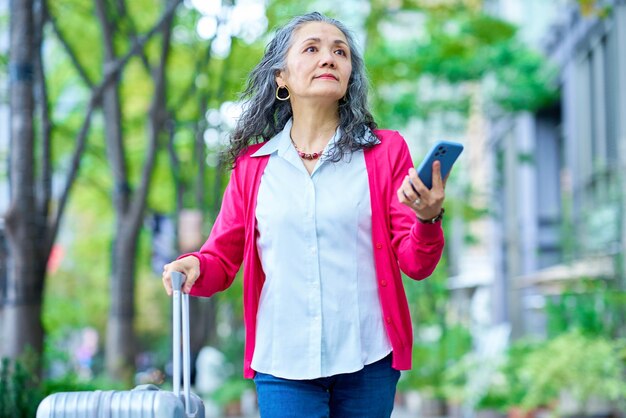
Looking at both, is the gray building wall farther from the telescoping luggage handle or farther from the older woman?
the telescoping luggage handle

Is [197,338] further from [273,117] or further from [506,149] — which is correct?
[506,149]

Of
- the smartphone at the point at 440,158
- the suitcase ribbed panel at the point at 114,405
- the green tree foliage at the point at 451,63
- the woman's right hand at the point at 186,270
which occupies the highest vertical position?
the green tree foliage at the point at 451,63

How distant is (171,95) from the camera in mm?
17547

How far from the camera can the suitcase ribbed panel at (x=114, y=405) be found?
3.21m

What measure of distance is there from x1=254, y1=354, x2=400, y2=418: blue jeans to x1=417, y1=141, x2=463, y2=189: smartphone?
2.17 feet

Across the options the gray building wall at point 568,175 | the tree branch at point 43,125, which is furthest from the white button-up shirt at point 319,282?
the gray building wall at point 568,175

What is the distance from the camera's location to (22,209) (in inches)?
310

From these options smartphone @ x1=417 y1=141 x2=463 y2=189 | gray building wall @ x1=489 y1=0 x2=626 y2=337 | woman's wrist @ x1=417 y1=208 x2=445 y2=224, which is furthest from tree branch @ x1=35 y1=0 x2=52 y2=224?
gray building wall @ x1=489 y1=0 x2=626 y2=337

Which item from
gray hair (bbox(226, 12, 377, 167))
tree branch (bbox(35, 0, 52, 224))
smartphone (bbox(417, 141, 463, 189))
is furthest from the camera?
tree branch (bbox(35, 0, 52, 224))

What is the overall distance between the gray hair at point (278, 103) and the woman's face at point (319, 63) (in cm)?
7

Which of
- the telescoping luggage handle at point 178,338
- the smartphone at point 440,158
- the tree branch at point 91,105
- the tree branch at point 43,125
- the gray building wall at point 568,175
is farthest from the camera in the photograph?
the gray building wall at point 568,175

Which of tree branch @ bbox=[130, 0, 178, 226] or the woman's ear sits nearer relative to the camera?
the woman's ear

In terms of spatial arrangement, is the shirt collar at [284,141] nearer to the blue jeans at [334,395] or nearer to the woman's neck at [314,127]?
the woman's neck at [314,127]

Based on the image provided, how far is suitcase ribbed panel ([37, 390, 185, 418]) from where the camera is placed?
10.5ft
